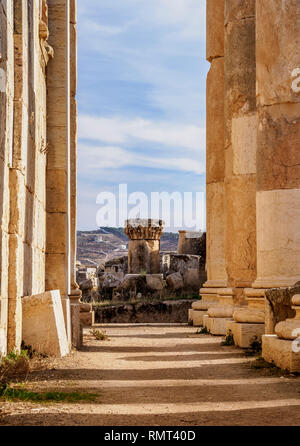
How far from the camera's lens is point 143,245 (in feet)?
107

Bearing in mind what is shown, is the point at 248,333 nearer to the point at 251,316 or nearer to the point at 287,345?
the point at 251,316

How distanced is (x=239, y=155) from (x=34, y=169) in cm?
489

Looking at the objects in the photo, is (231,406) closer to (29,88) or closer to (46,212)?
(29,88)

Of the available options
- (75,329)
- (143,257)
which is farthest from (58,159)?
(143,257)

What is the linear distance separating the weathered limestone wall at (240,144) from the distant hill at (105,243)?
250 feet

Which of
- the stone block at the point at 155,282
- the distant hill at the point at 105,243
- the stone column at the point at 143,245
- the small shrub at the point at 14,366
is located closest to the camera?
the small shrub at the point at 14,366

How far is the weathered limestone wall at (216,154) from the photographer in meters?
17.5

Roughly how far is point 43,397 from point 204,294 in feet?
38.6

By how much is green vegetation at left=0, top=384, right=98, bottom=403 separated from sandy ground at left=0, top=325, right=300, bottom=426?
162 millimetres

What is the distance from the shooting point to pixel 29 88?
10430 millimetres

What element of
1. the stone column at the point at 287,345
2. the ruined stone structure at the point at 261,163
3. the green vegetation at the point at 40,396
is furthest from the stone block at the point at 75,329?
the green vegetation at the point at 40,396

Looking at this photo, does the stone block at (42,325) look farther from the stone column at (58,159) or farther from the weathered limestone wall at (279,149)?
the weathered limestone wall at (279,149)
